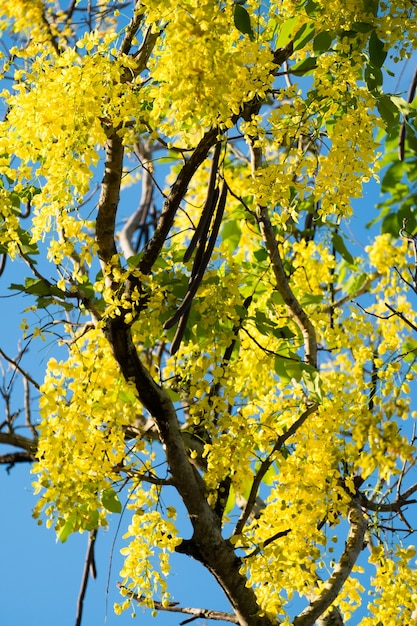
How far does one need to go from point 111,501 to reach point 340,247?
1.09 metres

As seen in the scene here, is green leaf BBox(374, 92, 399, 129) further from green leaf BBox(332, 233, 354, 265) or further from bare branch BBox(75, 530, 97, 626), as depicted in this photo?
bare branch BBox(75, 530, 97, 626)

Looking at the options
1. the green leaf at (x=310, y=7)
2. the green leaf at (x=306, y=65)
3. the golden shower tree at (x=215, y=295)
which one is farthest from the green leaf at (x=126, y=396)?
the green leaf at (x=310, y=7)

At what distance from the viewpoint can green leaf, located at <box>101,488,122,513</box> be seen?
1.94 metres

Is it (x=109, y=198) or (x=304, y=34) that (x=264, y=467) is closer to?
(x=109, y=198)

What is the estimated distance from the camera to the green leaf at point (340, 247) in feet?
8.43

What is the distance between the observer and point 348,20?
164cm

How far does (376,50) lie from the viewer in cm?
163

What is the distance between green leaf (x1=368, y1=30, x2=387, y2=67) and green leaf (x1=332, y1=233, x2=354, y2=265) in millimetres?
957

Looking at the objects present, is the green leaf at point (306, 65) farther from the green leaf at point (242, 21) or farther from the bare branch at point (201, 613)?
the bare branch at point (201, 613)

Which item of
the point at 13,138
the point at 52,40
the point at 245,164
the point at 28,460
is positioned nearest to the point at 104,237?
the point at 13,138

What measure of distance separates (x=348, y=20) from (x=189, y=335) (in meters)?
0.78

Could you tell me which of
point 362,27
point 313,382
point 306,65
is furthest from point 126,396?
point 362,27

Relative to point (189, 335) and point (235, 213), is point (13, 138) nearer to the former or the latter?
point (189, 335)

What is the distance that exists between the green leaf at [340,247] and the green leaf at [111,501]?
1.05 metres
